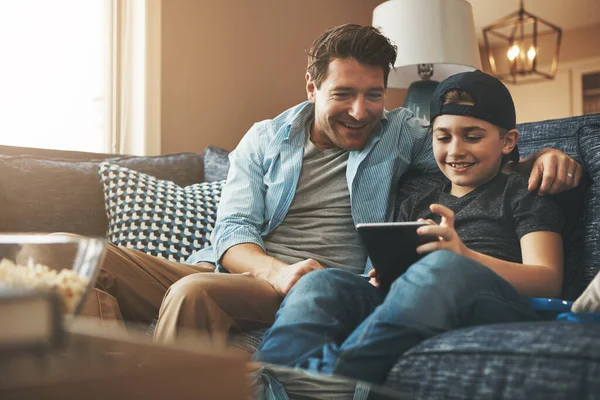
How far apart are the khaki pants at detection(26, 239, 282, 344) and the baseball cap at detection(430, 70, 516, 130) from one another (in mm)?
574

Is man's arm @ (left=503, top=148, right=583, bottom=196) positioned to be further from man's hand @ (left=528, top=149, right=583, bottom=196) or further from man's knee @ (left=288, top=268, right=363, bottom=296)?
man's knee @ (left=288, top=268, right=363, bottom=296)

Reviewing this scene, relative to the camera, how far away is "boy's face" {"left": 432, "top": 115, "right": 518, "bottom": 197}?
152cm

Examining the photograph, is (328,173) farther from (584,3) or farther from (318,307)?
(584,3)

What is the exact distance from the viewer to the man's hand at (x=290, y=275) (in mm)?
1465

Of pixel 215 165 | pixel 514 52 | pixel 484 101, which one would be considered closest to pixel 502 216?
pixel 484 101

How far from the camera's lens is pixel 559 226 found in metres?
Answer: 1.39

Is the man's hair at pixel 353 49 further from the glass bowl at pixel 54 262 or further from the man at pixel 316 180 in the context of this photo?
the glass bowl at pixel 54 262

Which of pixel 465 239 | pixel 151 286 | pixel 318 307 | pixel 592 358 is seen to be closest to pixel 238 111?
pixel 151 286

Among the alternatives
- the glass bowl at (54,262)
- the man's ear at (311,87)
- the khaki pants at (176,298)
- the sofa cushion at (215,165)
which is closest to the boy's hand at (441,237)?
the khaki pants at (176,298)

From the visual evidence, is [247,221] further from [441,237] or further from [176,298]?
[441,237]

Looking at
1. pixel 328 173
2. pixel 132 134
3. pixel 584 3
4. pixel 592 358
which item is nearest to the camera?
pixel 592 358

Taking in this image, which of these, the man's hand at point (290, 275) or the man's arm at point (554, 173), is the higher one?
the man's arm at point (554, 173)

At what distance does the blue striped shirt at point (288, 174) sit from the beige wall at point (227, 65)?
48.6 inches

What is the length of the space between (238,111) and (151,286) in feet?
5.88
